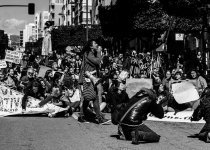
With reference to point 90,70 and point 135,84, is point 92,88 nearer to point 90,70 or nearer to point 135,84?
point 90,70

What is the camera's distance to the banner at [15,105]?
1374 centimetres

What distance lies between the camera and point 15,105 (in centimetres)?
1438

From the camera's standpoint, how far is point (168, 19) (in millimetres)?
27219

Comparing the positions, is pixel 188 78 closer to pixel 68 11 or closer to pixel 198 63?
pixel 198 63

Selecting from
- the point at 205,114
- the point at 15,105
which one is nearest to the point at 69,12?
the point at 15,105

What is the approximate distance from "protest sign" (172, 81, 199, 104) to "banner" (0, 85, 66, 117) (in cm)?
315

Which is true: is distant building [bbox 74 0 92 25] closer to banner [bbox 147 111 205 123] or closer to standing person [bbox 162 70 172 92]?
standing person [bbox 162 70 172 92]

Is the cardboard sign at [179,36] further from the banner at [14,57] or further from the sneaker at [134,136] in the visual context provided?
the sneaker at [134,136]

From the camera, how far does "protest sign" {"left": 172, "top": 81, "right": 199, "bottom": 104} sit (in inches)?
536

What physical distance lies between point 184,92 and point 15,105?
4.82 meters

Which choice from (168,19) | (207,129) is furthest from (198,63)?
(207,129)

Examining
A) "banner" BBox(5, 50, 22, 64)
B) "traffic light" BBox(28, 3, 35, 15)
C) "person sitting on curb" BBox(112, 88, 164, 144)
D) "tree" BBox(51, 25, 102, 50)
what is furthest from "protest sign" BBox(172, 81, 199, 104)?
"tree" BBox(51, 25, 102, 50)

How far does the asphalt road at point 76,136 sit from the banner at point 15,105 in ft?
3.35

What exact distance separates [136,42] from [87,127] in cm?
3045
